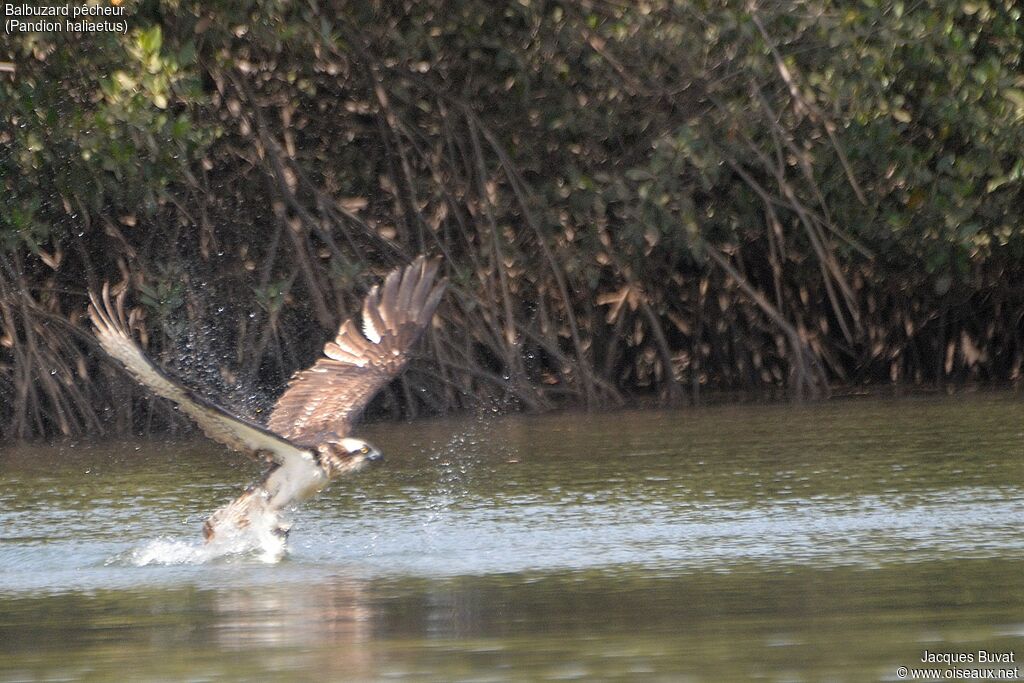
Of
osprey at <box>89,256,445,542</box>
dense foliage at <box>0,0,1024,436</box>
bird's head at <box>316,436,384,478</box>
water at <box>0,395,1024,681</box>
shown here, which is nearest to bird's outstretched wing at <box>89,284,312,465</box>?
osprey at <box>89,256,445,542</box>

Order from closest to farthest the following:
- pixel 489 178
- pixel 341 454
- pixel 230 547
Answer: pixel 230 547, pixel 341 454, pixel 489 178

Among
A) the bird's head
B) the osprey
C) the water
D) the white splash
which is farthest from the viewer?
the bird's head

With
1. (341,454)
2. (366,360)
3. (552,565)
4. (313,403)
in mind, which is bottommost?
(552,565)

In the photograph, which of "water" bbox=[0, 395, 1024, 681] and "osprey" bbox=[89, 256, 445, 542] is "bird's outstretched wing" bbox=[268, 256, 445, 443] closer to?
"osprey" bbox=[89, 256, 445, 542]

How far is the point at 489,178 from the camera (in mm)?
11953

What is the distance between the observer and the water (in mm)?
4188

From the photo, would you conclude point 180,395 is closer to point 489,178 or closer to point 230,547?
point 230,547

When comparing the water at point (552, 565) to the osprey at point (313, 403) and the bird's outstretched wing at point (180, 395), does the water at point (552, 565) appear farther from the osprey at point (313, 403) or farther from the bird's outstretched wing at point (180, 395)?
the bird's outstretched wing at point (180, 395)

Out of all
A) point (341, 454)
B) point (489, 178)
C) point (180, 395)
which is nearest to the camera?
point (180, 395)

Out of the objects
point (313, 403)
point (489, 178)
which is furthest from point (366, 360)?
point (489, 178)

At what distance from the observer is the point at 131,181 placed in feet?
33.4

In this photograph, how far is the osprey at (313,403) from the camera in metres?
5.61

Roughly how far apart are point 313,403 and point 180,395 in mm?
1830

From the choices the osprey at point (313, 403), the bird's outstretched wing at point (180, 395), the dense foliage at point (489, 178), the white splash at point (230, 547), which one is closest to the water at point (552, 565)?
the white splash at point (230, 547)
